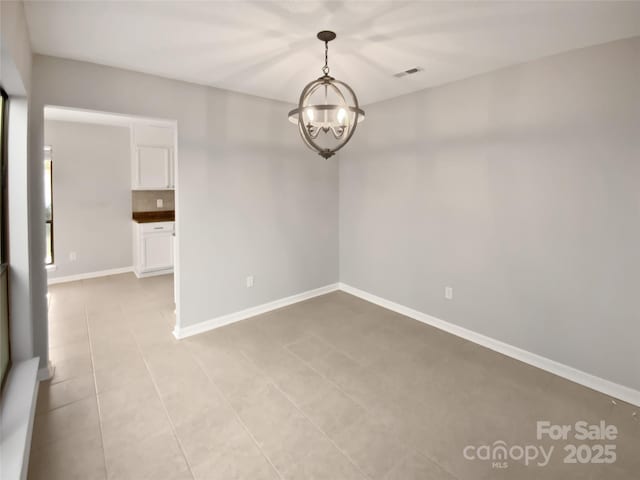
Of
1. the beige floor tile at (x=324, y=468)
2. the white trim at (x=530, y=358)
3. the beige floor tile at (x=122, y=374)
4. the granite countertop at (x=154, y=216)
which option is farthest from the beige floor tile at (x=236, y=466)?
the granite countertop at (x=154, y=216)

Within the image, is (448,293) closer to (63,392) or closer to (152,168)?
(63,392)

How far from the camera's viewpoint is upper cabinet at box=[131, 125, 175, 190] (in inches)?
217

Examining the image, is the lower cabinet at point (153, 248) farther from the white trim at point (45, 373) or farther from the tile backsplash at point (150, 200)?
the white trim at point (45, 373)

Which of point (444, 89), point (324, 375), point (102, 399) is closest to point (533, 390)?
point (324, 375)

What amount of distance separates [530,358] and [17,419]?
3.62m

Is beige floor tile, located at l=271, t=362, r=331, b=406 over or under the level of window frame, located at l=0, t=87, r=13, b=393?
under

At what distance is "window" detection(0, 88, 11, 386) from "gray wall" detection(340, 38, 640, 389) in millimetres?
3385

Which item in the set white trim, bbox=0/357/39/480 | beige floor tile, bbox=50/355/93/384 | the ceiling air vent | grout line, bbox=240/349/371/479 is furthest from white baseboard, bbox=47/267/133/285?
the ceiling air vent

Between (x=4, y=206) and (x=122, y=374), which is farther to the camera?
(x=122, y=374)

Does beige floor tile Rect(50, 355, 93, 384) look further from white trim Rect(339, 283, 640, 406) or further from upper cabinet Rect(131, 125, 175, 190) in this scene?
upper cabinet Rect(131, 125, 175, 190)

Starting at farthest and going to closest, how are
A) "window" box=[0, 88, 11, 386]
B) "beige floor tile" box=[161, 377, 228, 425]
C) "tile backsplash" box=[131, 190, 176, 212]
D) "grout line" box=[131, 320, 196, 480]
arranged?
"tile backsplash" box=[131, 190, 176, 212], "beige floor tile" box=[161, 377, 228, 425], "window" box=[0, 88, 11, 386], "grout line" box=[131, 320, 196, 480]

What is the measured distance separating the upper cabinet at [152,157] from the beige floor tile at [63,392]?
12.2 ft

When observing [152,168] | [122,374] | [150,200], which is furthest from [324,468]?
[150,200]

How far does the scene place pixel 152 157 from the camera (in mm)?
5668
